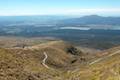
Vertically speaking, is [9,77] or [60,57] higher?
[9,77]

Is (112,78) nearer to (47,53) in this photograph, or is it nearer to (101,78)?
(101,78)

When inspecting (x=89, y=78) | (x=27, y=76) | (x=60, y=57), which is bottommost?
(x=60, y=57)

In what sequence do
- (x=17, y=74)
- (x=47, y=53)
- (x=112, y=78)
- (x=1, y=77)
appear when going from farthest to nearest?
1. (x=47, y=53)
2. (x=112, y=78)
3. (x=17, y=74)
4. (x=1, y=77)

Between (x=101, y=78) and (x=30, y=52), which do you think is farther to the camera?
(x=30, y=52)

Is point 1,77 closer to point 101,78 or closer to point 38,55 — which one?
point 101,78

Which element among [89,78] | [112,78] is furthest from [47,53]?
[112,78]

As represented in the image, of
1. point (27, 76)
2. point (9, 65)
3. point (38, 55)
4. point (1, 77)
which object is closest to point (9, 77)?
point (1, 77)

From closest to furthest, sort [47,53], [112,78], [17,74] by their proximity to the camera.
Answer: [17,74]
[112,78]
[47,53]

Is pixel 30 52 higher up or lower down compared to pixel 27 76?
lower down

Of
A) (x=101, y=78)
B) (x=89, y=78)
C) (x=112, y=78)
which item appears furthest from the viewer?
(x=89, y=78)
